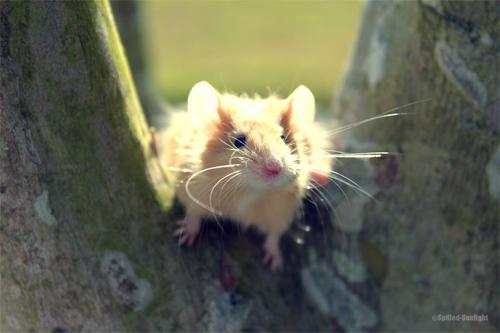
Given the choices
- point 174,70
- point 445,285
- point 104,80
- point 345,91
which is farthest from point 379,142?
point 174,70

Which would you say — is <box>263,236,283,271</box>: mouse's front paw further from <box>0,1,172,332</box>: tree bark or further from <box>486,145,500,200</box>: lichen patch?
<box>486,145,500,200</box>: lichen patch

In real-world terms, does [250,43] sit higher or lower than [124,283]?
higher

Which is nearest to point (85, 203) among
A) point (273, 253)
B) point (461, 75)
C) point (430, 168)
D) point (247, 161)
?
point (247, 161)

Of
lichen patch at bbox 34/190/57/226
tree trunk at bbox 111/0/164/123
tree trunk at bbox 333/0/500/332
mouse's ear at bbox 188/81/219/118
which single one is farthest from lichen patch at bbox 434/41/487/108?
tree trunk at bbox 111/0/164/123

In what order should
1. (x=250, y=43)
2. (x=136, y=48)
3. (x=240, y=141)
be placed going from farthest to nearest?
(x=250, y=43) → (x=136, y=48) → (x=240, y=141)

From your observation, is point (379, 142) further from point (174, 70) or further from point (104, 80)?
point (174, 70)

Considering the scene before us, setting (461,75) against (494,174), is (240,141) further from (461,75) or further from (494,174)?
(494,174)

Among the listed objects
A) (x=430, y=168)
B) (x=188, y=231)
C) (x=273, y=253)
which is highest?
(x=430, y=168)
